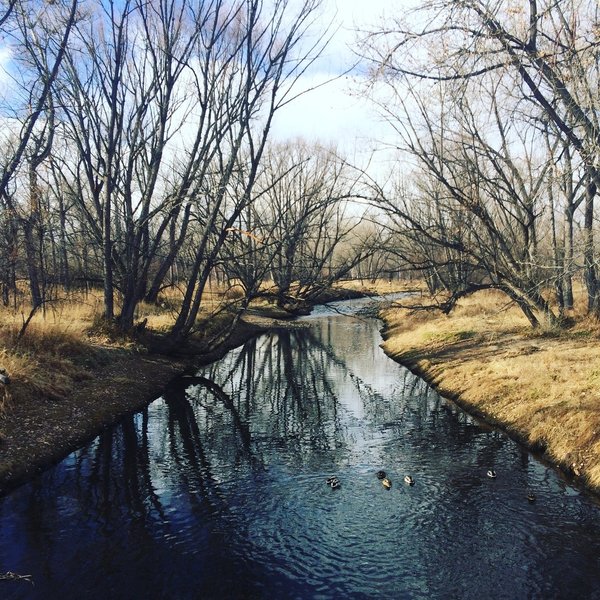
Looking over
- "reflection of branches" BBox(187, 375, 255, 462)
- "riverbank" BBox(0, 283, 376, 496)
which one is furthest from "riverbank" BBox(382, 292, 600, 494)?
"riverbank" BBox(0, 283, 376, 496)

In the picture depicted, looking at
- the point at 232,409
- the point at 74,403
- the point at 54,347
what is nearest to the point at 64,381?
the point at 74,403

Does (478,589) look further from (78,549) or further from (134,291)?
(134,291)

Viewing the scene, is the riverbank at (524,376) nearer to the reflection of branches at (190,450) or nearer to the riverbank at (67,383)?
the reflection of branches at (190,450)

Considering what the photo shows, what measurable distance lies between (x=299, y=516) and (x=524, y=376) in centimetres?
750

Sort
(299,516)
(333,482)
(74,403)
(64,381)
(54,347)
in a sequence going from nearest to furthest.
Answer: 1. (299,516)
2. (333,482)
3. (74,403)
4. (64,381)
5. (54,347)

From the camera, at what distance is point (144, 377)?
15.7 m

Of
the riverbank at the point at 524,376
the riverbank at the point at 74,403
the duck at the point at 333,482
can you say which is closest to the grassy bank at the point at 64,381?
the riverbank at the point at 74,403

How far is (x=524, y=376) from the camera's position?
1277 centimetres

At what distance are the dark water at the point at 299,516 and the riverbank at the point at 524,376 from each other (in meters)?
0.53

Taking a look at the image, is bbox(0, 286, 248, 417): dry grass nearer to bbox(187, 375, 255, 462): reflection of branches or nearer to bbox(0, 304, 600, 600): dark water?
bbox(0, 304, 600, 600): dark water

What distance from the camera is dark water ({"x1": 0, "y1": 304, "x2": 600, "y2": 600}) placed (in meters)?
6.08

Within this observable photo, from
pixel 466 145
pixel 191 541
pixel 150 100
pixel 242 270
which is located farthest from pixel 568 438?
pixel 242 270

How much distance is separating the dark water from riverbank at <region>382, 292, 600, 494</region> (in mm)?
533

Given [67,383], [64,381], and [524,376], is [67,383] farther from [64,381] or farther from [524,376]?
[524,376]
